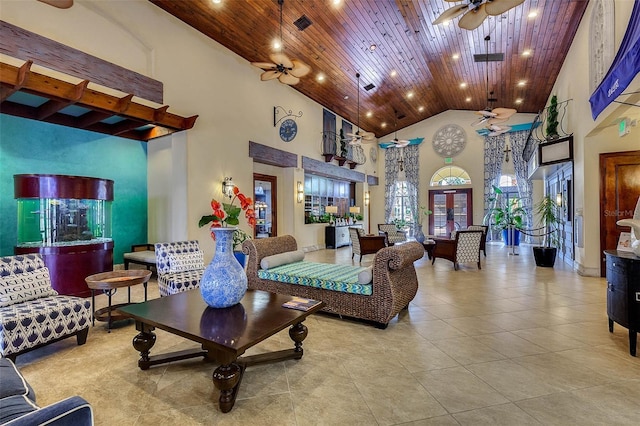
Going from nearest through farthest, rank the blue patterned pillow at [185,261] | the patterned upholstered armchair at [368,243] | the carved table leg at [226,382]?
the carved table leg at [226,382], the blue patterned pillow at [185,261], the patterned upholstered armchair at [368,243]

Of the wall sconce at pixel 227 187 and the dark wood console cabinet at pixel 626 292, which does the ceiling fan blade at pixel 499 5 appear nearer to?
the dark wood console cabinet at pixel 626 292

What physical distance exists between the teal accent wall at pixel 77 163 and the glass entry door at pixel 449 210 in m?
10.6

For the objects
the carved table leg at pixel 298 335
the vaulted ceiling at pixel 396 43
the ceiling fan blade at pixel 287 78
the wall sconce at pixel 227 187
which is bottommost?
the carved table leg at pixel 298 335

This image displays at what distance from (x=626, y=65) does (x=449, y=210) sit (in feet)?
31.6

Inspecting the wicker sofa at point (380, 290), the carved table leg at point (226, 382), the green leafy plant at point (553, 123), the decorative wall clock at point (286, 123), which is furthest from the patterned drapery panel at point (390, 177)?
the carved table leg at point (226, 382)

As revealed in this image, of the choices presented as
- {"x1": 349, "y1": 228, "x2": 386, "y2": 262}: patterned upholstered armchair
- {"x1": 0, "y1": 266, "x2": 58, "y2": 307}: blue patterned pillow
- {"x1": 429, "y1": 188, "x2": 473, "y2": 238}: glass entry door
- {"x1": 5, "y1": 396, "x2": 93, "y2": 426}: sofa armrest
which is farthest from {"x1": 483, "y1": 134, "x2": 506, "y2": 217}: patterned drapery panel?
{"x1": 5, "y1": 396, "x2": 93, "y2": 426}: sofa armrest

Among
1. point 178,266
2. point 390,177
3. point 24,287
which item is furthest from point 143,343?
point 390,177

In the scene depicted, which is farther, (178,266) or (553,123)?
(553,123)

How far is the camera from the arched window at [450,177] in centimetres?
1228

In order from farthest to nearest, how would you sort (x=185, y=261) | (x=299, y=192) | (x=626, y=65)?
(x=299, y=192), (x=185, y=261), (x=626, y=65)

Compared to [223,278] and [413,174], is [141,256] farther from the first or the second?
[413,174]

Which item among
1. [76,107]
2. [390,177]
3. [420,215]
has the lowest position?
[420,215]

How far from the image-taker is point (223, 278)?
2.40 m

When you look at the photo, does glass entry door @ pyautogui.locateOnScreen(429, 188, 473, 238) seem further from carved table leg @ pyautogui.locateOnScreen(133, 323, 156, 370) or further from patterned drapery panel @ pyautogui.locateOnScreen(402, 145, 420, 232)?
carved table leg @ pyautogui.locateOnScreen(133, 323, 156, 370)
